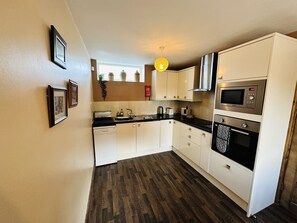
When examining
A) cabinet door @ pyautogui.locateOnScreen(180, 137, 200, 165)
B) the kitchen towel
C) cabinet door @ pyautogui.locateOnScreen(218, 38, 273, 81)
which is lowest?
cabinet door @ pyautogui.locateOnScreen(180, 137, 200, 165)

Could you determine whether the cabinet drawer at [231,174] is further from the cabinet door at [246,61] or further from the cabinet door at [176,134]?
the cabinet door at [246,61]

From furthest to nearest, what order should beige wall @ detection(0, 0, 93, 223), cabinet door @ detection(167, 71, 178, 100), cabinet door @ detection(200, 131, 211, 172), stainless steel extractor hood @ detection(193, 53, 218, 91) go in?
cabinet door @ detection(167, 71, 178, 100) < stainless steel extractor hood @ detection(193, 53, 218, 91) < cabinet door @ detection(200, 131, 211, 172) < beige wall @ detection(0, 0, 93, 223)

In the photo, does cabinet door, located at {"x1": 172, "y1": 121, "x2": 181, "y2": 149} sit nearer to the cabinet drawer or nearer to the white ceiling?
the cabinet drawer

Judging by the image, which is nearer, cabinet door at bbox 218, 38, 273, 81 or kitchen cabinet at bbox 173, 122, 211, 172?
cabinet door at bbox 218, 38, 273, 81

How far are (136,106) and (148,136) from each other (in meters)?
0.91

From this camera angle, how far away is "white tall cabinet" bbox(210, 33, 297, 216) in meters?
1.37

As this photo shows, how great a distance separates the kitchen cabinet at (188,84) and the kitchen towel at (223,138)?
1232 mm

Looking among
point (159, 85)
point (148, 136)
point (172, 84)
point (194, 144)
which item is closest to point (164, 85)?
point (159, 85)

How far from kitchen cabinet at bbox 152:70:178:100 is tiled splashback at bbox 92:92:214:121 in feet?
1.16

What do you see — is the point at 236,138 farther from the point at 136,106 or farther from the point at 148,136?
the point at 136,106

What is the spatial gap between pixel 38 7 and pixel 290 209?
3193 millimetres

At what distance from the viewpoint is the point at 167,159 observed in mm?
2982

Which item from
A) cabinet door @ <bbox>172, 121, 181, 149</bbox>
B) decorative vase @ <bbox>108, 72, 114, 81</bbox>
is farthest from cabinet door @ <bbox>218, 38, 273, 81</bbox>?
decorative vase @ <bbox>108, 72, 114, 81</bbox>

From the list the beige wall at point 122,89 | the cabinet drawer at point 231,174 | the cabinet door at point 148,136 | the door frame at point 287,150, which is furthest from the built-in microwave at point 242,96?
the beige wall at point 122,89
